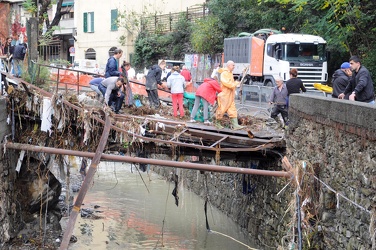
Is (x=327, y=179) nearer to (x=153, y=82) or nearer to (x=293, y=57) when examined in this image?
(x=153, y=82)

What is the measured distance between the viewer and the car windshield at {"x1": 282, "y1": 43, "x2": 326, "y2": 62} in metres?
28.3

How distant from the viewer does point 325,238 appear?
35.3ft

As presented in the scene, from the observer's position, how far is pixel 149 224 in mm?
19219

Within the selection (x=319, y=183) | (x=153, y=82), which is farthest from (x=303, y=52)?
(x=319, y=183)

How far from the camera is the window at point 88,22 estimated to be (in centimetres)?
5441

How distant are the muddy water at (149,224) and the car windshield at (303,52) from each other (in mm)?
8540

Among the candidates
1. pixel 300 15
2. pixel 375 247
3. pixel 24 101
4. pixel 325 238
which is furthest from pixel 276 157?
pixel 300 15

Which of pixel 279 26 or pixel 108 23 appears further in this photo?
pixel 108 23

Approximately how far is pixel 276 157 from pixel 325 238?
171 inches

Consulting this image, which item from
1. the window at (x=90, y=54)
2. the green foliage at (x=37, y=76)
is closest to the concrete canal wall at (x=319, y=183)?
the green foliage at (x=37, y=76)

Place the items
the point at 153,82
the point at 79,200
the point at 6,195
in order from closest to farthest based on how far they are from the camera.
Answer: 1. the point at 79,200
2. the point at 6,195
3. the point at 153,82

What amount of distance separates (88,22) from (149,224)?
38.1 m

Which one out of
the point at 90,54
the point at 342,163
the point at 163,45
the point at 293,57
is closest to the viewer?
the point at 342,163

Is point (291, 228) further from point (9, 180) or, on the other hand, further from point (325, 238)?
point (9, 180)
